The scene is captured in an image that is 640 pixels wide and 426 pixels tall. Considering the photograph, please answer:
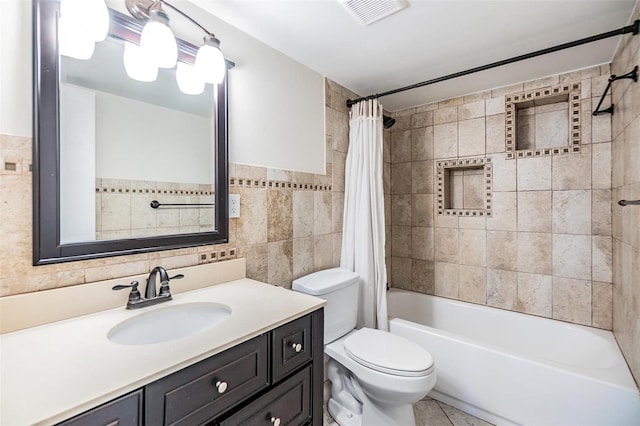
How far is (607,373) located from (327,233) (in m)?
1.70

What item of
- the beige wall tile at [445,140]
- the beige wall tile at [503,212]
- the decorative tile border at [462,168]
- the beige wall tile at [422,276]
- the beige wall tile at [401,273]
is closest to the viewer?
the beige wall tile at [503,212]

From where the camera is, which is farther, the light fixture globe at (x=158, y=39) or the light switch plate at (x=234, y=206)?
the light switch plate at (x=234, y=206)

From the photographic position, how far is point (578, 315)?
203 centimetres

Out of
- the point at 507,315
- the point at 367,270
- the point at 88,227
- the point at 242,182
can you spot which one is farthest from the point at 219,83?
the point at 507,315

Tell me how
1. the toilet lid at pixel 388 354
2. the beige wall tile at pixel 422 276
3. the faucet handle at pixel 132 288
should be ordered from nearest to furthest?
the faucet handle at pixel 132 288 < the toilet lid at pixel 388 354 < the beige wall tile at pixel 422 276

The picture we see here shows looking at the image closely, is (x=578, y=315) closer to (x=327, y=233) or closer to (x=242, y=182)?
(x=327, y=233)

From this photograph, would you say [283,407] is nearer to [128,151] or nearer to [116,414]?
[116,414]

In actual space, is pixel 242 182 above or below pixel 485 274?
above

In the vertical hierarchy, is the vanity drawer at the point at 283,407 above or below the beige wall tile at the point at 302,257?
below

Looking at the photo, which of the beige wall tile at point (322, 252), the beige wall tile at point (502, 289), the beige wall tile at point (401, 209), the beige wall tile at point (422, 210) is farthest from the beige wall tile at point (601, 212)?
the beige wall tile at point (322, 252)

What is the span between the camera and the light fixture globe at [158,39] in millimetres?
1105

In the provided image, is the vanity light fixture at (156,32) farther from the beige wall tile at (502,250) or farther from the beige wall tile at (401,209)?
the beige wall tile at (502,250)

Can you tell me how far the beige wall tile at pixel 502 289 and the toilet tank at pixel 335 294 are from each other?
119 centimetres

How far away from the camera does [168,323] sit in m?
1.14
